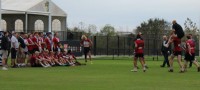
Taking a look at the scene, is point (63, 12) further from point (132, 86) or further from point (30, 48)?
point (132, 86)

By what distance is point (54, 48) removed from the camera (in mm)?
31359

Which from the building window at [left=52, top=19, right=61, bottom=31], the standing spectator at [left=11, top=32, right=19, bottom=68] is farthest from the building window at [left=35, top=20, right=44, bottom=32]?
the standing spectator at [left=11, top=32, right=19, bottom=68]

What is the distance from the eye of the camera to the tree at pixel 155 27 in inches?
2997

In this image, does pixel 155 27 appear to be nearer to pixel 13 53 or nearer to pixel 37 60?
pixel 37 60

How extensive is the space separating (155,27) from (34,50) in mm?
51900

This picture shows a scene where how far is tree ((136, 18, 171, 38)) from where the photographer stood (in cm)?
7612

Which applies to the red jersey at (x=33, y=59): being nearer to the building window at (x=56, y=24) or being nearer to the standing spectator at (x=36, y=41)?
the standing spectator at (x=36, y=41)

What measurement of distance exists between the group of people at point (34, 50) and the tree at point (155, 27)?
44.1 meters

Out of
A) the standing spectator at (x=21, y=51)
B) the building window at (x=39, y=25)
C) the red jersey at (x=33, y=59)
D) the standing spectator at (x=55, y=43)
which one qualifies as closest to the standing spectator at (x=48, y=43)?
the standing spectator at (x=55, y=43)

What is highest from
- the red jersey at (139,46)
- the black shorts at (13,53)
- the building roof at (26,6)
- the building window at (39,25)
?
the building roof at (26,6)

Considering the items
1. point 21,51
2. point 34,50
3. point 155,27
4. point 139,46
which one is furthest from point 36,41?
point 155,27

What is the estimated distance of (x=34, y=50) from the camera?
30.1m

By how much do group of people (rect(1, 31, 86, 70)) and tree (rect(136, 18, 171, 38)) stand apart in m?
44.1

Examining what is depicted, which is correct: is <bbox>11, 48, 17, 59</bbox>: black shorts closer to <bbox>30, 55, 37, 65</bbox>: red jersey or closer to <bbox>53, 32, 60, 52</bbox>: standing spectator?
<bbox>30, 55, 37, 65</bbox>: red jersey
